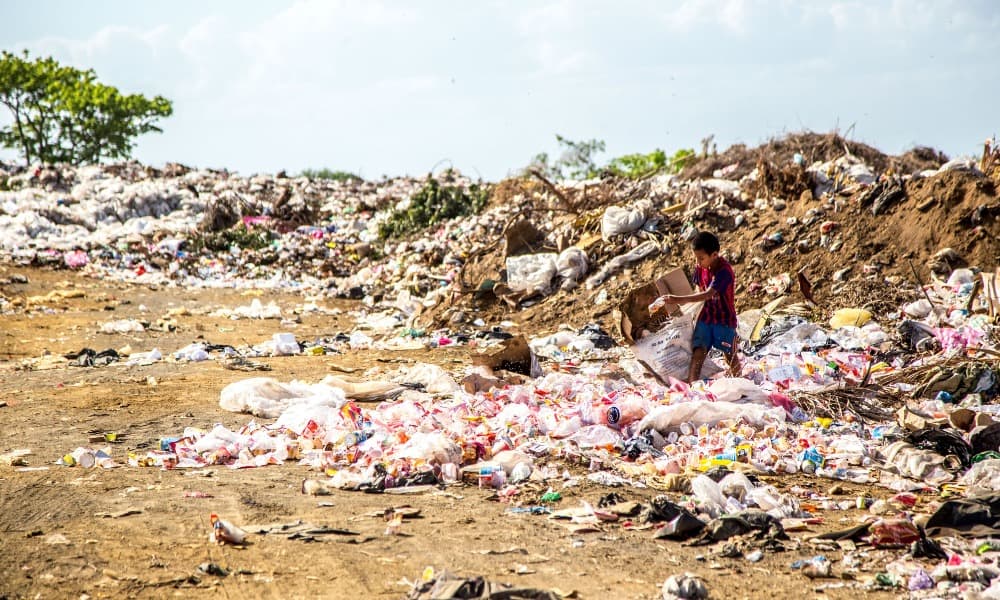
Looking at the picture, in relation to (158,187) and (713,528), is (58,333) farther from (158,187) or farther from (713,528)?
(158,187)

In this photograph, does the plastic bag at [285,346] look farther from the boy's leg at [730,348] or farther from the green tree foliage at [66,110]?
the green tree foliage at [66,110]

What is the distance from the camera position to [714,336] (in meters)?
5.52

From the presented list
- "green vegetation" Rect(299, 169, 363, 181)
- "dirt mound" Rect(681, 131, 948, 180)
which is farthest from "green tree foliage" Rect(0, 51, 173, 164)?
"dirt mound" Rect(681, 131, 948, 180)

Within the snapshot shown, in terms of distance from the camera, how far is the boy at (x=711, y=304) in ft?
17.8

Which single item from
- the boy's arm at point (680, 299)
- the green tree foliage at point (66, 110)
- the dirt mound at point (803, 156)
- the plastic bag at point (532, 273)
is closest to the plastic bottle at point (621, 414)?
the boy's arm at point (680, 299)

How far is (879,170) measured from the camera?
12.9m

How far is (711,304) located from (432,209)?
406 inches

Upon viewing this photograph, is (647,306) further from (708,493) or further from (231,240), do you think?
(231,240)

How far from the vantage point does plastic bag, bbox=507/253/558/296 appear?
1017 centimetres

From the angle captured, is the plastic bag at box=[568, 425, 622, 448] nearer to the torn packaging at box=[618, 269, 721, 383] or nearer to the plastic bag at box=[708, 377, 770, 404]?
the plastic bag at box=[708, 377, 770, 404]

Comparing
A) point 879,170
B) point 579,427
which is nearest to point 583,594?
point 579,427

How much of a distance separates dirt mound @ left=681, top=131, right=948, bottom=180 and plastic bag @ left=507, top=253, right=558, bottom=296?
3195mm

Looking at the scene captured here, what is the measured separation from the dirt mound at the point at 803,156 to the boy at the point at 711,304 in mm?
7103

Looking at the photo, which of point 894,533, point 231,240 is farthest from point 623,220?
point 231,240
